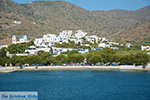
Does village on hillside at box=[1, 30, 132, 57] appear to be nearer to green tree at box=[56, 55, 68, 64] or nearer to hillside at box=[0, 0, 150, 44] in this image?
green tree at box=[56, 55, 68, 64]

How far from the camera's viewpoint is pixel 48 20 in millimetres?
159125

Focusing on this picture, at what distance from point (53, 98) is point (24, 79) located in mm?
16264

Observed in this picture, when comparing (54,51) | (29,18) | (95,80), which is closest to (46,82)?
(95,80)

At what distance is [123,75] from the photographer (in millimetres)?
51000

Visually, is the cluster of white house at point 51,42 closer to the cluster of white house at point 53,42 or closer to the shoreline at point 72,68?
the cluster of white house at point 53,42

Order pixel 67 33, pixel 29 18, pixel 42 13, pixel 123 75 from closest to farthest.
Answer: pixel 123 75
pixel 67 33
pixel 29 18
pixel 42 13

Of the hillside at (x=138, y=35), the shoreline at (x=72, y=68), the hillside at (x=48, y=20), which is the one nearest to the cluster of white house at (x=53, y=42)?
the shoreline at (x=72, y=68)

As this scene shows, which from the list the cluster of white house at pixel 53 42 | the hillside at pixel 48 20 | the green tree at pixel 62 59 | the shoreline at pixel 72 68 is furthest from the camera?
the hillside at pixel 48 20

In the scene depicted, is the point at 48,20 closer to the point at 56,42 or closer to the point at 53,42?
the point at 56,42

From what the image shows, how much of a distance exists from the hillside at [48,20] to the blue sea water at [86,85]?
61387 millimetres

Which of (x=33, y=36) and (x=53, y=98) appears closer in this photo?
(x=53, y=98)

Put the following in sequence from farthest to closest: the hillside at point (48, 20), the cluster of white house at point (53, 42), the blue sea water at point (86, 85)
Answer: the hillside at point (48, 20), the cluster of white house at point (53, 42), the blue sea water at point (86, 85)

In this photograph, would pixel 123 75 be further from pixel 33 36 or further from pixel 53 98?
pixel 33 36

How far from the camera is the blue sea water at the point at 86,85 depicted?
35.8 metres
